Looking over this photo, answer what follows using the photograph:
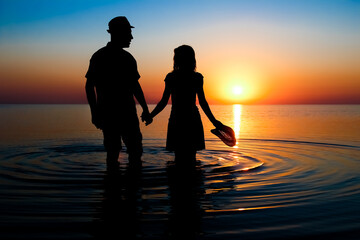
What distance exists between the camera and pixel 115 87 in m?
6.23

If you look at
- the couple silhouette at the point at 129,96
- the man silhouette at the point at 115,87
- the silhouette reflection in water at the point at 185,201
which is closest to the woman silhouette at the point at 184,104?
the couple silhouette at the point at 129,96

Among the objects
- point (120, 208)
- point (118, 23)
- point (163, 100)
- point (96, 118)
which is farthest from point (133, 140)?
point (118, 23)

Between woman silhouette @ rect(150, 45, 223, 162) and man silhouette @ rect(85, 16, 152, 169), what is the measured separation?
60 centimetres

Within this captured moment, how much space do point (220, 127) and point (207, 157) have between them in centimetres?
295

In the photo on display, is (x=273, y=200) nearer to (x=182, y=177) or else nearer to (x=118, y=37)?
(x=182, y=177)

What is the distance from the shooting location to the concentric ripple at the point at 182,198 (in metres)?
4.08

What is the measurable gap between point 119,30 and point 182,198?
3021mm

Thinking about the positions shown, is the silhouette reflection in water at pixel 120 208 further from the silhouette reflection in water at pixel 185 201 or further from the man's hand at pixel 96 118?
the man's hand at pixel 96 118

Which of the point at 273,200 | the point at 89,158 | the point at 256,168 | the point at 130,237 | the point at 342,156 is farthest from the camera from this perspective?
the point at 342,156

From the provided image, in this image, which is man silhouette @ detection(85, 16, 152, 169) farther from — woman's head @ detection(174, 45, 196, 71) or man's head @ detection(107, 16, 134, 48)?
woman's head @ detection(174, 45, 196, 71)

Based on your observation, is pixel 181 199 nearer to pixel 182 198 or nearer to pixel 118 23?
pixel 182 198

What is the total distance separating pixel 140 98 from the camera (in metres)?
6.39

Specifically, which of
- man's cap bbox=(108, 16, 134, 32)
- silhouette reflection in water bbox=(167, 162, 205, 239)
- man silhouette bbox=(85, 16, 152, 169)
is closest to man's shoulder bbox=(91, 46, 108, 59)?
man silhouette bbox=(85, 16, 152, 169)

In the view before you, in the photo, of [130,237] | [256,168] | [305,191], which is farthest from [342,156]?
[130,237]
